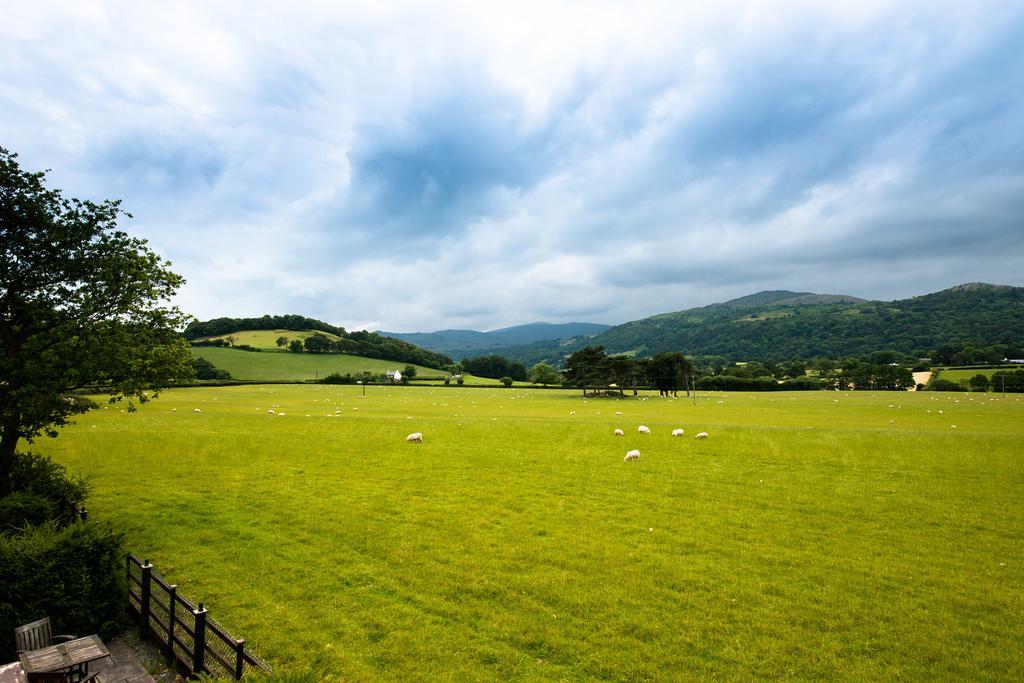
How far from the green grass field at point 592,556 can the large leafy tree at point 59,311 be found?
4940 mm

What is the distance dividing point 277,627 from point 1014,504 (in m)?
25.7

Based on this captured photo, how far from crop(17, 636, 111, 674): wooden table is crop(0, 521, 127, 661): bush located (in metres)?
1.94

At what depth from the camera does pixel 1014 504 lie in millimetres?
→ 17766

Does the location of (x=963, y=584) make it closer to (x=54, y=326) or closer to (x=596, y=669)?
(x=596, y=669)

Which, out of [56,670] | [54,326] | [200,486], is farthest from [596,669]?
[200,486]

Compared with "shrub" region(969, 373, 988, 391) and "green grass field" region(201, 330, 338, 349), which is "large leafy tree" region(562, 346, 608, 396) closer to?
"shrub" region(969, 373, 988, 391)

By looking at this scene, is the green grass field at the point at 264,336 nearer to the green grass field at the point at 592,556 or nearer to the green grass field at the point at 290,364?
the green grass field at the point at 290,364

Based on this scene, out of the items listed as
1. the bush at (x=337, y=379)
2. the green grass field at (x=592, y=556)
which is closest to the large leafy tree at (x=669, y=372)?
the green grass field at (x=592, y=556)

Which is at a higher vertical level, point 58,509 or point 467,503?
point 58,509

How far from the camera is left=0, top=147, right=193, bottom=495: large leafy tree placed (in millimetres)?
13203

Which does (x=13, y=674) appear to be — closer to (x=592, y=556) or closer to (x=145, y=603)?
(x=145, y=603)

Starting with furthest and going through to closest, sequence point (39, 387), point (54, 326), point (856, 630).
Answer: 1. point (54, 326)
2. point (39, 387)
3. point (856, 630)

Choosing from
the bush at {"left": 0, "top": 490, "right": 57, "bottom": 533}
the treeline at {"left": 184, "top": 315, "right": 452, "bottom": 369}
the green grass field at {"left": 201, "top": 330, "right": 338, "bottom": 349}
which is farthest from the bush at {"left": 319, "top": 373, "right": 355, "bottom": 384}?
the bush at {"left": 0, "top": 490, "right": 57, "bottom": 533}

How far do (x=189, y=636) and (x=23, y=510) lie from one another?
683cm
